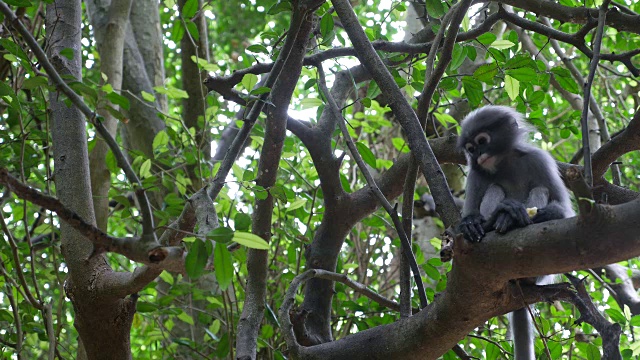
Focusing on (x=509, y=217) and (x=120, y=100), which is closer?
(x=509, y=217)

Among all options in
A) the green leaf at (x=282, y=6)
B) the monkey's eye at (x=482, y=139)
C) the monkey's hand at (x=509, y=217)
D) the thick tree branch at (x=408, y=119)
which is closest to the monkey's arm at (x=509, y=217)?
the monkey's hand at (x=509, y=217)

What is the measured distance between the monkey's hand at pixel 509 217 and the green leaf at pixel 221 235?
115 centimetres

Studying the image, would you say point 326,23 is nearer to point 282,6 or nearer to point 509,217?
point 282,6

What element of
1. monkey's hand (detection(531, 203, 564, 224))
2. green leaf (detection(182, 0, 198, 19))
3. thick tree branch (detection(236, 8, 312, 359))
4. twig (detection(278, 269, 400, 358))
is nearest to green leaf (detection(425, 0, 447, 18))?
thick tree branch (detection(236, 8, 312, 359))

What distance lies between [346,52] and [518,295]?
1753mm

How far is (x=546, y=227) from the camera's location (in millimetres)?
2029

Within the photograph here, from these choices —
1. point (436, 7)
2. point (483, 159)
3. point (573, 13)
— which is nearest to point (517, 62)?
point (573, 13)

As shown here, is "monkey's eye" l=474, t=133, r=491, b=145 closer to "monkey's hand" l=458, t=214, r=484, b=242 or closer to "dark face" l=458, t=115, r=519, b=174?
"dark face" l=458, t=115, r=519, b=174

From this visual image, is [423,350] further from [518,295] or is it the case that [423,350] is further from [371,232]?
[371,232]

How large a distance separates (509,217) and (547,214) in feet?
1.66

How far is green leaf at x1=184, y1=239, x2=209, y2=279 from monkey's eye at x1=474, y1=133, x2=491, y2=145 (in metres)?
2.37

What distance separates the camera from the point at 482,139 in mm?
3973

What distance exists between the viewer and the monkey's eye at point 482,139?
13.0ft

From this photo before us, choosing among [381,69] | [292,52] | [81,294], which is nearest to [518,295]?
[381,69]
